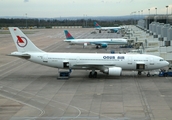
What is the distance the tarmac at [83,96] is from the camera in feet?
86.4

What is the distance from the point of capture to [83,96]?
107ft

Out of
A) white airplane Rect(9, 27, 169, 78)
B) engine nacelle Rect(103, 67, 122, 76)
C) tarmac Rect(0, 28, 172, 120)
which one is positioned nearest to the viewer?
tarmac Rect(0, 28, 172, 120)

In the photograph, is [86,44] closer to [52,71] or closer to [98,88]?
[52,71]

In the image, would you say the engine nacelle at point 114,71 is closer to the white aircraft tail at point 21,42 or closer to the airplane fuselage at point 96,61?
the airplane fuselage at point 96,61

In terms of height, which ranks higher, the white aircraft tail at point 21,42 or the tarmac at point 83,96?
the white aircraft tail at point 21,42

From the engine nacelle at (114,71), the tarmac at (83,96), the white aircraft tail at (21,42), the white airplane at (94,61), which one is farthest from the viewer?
the white aircraft tail at (21,42)

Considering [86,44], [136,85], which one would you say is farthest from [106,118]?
[86,44]

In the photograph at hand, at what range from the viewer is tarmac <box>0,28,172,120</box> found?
2633cm

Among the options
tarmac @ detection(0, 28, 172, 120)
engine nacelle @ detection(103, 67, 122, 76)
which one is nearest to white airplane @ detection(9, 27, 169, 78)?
engine nacelle @ detection(103, 67, 122, 76)

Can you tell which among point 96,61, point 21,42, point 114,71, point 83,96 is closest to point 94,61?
point 96,61

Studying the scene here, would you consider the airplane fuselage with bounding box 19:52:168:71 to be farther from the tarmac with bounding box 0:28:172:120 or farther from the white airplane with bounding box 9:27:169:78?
the tarmac with bounding box 0:28:172:120

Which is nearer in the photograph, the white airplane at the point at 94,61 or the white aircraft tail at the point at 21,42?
the white airplane at the point at 94,61

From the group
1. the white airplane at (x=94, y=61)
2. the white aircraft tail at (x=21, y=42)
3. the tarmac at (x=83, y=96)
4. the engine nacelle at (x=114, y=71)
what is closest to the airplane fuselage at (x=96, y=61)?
the white airplane at (x=94, y=61)

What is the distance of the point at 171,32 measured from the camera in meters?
64.2
